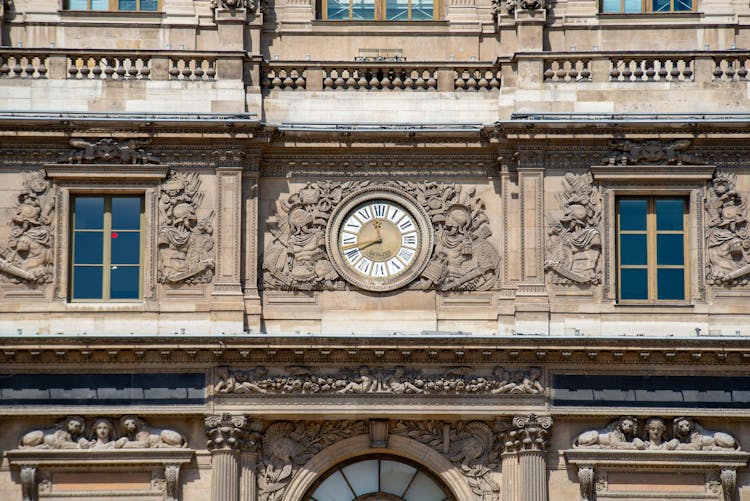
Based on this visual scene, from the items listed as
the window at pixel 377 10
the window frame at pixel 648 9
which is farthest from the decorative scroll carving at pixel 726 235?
the window at pixel 377 10

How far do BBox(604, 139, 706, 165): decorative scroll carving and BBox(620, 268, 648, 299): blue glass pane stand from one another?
5.91 feet

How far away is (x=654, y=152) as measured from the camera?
33156 millimetres

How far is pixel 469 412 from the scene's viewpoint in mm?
32406

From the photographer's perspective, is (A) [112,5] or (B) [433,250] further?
(A) [112,5]

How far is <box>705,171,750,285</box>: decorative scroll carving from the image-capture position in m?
33.1

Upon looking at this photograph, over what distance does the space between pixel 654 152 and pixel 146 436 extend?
31.1ft

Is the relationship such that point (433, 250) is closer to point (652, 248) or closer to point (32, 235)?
point (652, 248)

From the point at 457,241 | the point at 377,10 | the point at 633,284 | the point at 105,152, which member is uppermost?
the point at 377,10

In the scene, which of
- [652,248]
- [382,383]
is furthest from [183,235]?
[652,248]

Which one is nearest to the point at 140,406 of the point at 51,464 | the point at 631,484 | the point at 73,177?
the point at 51,464

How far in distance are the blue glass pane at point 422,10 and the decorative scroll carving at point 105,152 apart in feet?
17.3

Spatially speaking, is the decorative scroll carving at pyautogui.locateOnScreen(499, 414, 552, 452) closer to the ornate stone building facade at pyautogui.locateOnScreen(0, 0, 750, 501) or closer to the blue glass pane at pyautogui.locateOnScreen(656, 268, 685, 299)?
the ornate stone building facade at pyautogui.locateOnScreen(0, 0, 750, 501)

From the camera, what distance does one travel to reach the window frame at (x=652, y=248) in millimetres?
33188

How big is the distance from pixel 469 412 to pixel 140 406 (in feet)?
17.3
